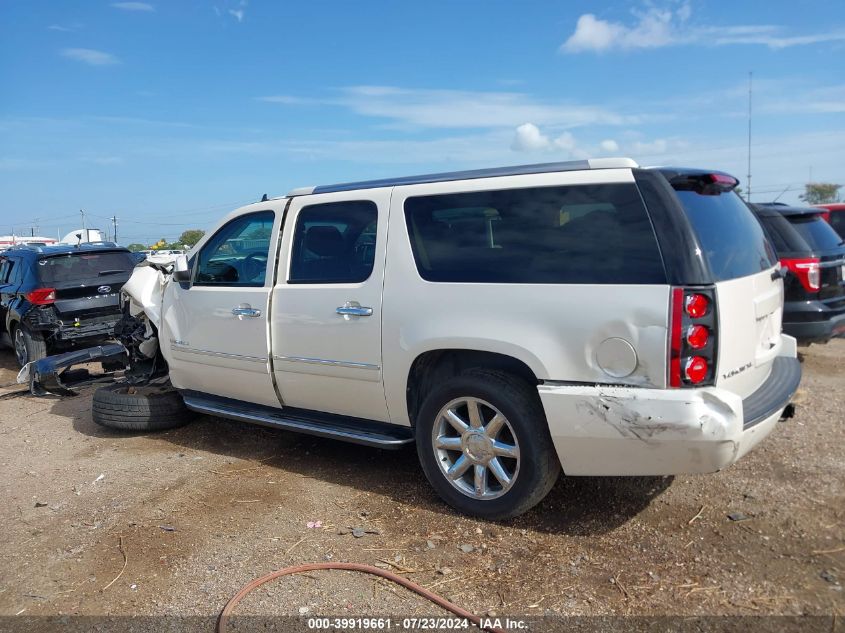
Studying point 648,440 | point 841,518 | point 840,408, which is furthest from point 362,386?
point 840,408

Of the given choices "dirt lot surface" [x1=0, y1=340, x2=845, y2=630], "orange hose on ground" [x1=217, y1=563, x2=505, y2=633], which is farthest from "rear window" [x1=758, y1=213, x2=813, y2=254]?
"orange hose on ground" [x1=217, y1=563, x2=505, y2=633]

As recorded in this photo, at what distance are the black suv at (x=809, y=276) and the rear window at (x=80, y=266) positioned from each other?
8.18 metres

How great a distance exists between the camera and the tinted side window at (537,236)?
3.32m

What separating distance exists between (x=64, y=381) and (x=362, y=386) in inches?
181

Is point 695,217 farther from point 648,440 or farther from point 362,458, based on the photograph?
point 362,458

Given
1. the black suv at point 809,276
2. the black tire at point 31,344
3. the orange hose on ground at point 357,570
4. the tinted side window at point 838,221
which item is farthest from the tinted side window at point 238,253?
the tinted side window at point 838,221

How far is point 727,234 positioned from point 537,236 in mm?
983

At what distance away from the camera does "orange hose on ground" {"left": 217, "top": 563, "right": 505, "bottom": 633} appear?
118 inches

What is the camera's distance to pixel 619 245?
334cm

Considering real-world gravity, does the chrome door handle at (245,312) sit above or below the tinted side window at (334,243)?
below

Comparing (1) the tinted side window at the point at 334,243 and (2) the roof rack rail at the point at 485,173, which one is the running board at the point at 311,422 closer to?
(1) the tinted side window at the point at 334,243

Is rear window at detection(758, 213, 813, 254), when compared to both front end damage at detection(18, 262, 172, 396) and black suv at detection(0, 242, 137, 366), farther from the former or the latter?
black suv at detection(0, 242, 137, 366)

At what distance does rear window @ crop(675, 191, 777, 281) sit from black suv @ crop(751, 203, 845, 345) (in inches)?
97.5

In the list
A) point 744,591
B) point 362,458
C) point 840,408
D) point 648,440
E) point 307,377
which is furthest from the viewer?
point 840,408
